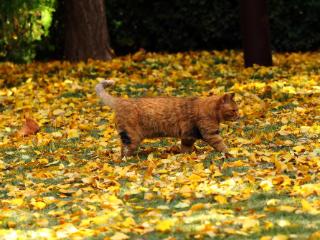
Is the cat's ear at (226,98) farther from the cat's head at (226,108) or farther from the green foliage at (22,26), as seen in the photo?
the green foliage at (22,26)

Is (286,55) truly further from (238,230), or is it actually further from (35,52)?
(238,230)

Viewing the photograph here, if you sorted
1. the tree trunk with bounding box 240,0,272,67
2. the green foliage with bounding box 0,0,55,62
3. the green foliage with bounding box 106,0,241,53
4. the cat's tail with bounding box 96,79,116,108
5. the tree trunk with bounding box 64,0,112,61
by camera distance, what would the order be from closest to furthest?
the cat's tail with bounding box 96,79,116,108 < the tree trunk with bounding box 240,0,272,67 < the tree trunk with bounding box 64,0,112,61 < the green foliage with bounding box 0,0,55,62 < the green foliage with bounding box 106,0,241,53

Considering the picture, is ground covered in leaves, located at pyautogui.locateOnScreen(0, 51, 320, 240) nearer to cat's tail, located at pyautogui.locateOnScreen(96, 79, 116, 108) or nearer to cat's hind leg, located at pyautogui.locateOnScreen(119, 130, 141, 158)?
cat's hind leg, located at pyautogui.locateOnScreen(119, 130, 141, 158)

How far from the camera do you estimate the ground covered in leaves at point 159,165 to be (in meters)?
5.96

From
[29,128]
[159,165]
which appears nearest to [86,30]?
[29,128]

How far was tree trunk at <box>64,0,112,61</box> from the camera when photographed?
15.0 meters

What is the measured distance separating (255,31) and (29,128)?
500cm

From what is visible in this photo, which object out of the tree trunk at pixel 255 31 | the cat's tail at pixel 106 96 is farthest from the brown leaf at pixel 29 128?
the tree trunk at pixel 255 31

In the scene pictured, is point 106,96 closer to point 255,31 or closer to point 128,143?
point 128,143

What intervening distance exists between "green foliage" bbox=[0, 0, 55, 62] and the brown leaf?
5.60 metres

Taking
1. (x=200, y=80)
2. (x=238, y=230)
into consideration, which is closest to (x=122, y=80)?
(x=200, y=80)

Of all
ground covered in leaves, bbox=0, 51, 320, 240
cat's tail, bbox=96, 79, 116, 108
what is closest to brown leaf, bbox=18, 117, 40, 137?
ground covered in leaves, bbox=0, 51, 320, 240

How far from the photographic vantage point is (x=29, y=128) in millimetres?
10727

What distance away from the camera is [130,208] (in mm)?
6559
